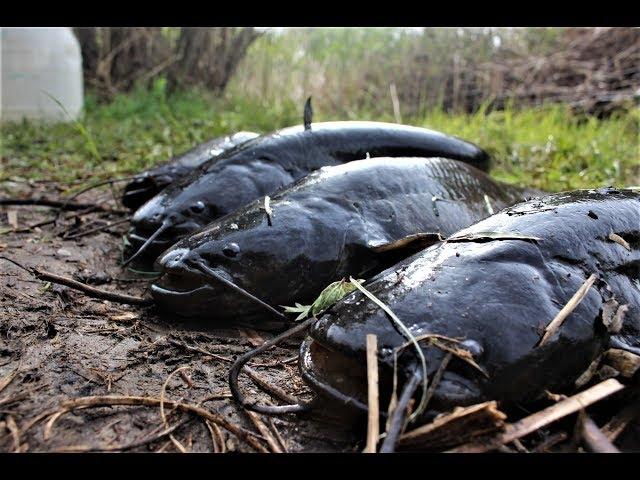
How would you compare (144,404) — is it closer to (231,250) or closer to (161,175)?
(231,250)

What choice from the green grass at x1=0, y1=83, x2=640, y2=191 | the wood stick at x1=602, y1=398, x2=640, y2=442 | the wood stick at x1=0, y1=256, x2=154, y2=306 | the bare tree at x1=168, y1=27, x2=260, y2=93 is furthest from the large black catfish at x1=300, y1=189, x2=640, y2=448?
the bare tree at x1=168, y1=27, x2=260, y2=93

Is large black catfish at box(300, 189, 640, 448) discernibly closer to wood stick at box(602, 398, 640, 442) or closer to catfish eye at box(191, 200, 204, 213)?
wood stick at box(602, 398, 640, 442)

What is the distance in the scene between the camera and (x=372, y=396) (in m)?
1.77

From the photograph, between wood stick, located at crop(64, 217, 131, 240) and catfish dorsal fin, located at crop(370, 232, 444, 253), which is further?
wood stick, located at crop(64, 217, 131, 240)

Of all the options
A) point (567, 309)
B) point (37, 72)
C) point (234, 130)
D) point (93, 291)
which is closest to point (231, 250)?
point (93, 291)

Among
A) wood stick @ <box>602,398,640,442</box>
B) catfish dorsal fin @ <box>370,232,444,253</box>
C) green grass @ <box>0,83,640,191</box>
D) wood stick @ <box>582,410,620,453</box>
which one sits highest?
catfish dorsal fin @ <box>370,232,444,253</box>

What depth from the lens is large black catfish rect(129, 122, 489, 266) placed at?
3.64m

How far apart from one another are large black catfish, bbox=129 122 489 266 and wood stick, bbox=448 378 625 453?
7.24 ft

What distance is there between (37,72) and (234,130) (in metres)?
2.72
